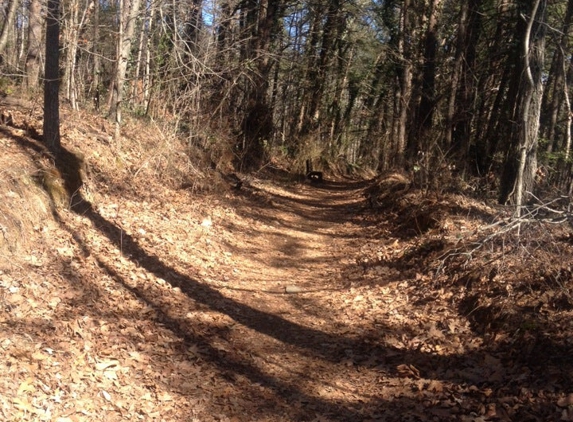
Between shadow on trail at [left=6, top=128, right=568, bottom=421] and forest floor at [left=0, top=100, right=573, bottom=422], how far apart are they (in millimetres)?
25

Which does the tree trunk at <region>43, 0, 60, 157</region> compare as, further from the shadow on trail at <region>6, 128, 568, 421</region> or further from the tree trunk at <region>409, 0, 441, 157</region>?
the tree trunk at <region>409, 0, 441, 157</region>

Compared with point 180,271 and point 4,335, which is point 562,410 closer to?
point 4,335

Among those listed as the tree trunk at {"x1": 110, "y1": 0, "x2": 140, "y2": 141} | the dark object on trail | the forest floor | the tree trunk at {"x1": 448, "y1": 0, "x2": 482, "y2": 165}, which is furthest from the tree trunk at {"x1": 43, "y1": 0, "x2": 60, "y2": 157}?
the dark object on trail

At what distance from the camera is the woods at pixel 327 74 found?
10.4 meters

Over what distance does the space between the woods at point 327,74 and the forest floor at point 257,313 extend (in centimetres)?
191

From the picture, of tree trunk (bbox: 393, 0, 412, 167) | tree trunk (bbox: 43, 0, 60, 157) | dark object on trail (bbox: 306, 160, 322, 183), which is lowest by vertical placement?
dark object on trail (bbox: 306, 160, 322, 183)

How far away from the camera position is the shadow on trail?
16.3ft

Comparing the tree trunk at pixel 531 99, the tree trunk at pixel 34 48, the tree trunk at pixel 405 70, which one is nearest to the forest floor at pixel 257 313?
the tree trunk at pixel 531 99

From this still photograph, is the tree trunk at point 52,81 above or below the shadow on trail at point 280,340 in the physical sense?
above

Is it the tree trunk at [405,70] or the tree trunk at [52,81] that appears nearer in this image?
the tree trunk at [52,81]

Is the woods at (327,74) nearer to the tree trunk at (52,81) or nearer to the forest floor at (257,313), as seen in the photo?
the tree trunk at (52,81)

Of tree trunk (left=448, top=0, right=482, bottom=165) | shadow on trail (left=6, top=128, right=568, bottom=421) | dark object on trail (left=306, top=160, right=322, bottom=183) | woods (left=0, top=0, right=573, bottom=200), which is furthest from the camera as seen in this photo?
dark object on trail (left=306, top=160, right=322, bottom=183)

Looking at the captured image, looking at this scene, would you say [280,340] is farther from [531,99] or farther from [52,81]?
[531,99]

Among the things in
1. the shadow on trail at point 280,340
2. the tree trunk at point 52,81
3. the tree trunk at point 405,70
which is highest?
the tree trunk at point 405,70
